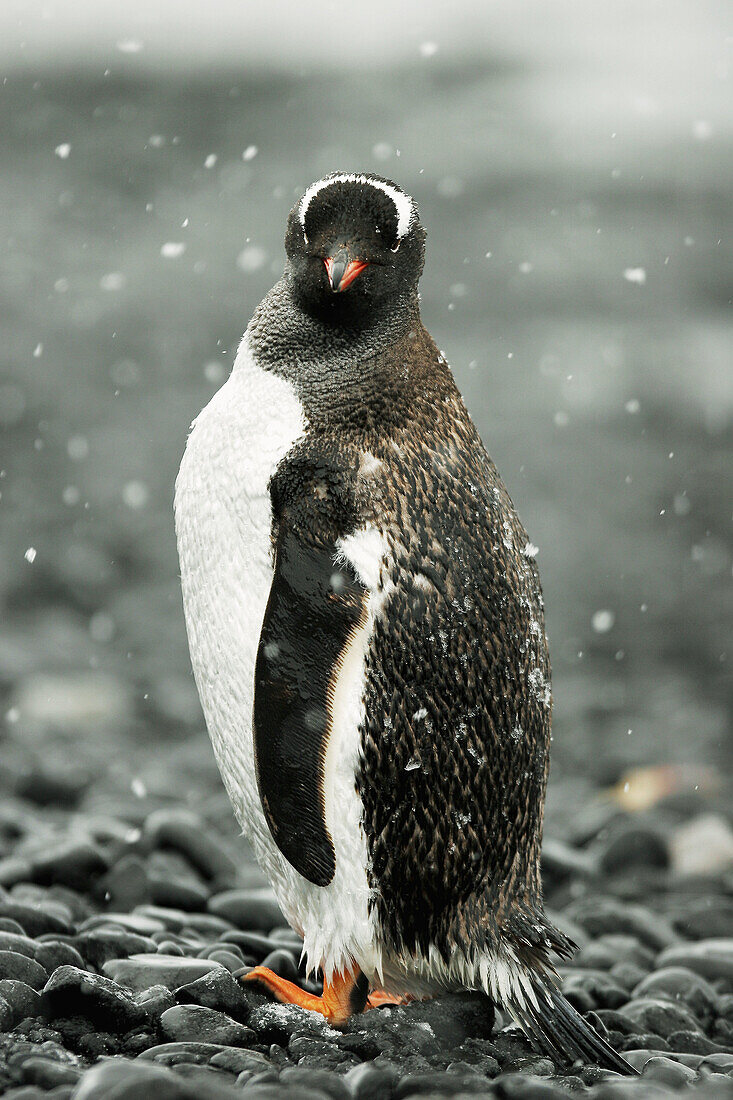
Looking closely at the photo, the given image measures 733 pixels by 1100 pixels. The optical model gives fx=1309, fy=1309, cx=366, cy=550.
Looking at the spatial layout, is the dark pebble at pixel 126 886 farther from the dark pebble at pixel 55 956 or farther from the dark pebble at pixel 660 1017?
the dark pebble at pixel 660 1017

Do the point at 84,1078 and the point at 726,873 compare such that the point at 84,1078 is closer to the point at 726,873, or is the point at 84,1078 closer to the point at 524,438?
the point at 726,873

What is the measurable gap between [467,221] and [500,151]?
1601 millimetres

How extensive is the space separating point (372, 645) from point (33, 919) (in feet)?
3.96

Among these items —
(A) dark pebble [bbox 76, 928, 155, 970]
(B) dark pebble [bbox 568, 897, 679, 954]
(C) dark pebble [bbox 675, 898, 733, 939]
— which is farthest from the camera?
(C) dark pebble [bbox 675, 898, 733, 939]

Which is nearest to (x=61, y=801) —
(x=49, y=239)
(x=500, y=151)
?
(x=49, y=239)

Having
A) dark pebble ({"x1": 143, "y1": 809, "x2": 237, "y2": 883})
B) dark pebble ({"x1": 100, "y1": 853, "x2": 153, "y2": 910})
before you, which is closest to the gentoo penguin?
dark pebble ({"x1": 100, "y1": 853, "x2": 153, "y2": 910})

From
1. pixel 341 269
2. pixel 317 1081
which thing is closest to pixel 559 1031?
pixel 317 1081

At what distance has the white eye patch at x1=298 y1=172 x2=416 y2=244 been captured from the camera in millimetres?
2631

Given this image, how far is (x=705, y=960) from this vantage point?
3537mm

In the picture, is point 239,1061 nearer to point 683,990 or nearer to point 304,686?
point 304,686

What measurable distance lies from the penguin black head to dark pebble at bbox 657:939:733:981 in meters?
1.98

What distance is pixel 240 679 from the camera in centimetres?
263

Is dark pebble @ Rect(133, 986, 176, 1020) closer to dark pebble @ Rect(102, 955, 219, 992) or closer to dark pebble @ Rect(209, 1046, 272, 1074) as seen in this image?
dark pebble @ Rect(102, 955, 219, 992)

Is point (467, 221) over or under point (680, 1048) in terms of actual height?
over
